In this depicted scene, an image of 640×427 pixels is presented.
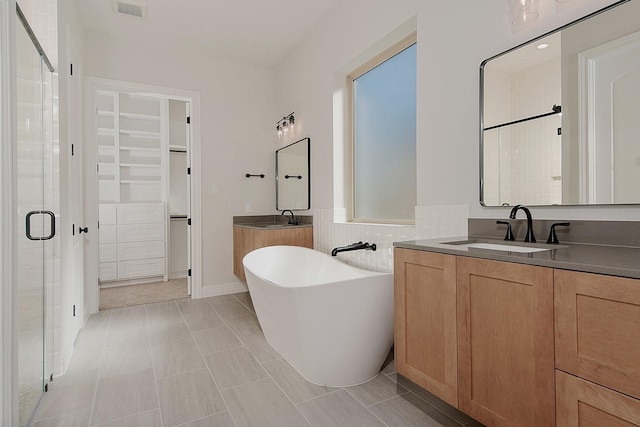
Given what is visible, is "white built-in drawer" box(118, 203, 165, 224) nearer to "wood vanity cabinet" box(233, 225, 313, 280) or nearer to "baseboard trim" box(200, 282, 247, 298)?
"baseboard trim" box(200, 282, 247, 298)

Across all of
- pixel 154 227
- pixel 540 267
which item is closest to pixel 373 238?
pixel 540 267

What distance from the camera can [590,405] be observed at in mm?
963

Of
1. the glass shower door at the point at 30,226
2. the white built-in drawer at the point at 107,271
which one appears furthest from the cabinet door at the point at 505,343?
the white built-in drawer at the point at 107,271

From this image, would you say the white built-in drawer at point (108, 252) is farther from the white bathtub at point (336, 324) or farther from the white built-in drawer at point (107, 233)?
the white bathtub at point (336, 324)

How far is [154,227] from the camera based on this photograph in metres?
4.81

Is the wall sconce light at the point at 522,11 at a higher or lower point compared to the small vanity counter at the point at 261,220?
higher

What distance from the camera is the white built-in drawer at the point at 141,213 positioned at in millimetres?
4617

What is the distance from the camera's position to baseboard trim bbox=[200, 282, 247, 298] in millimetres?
3980

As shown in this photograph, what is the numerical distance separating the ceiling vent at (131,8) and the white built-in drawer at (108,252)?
2.90m

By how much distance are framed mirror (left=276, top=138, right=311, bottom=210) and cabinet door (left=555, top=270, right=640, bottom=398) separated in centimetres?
280

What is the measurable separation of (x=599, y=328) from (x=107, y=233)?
5.15 metres

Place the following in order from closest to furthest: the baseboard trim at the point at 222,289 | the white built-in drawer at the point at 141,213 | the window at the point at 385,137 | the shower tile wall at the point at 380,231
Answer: the shower tile wall at the point at 380,231 < the window at the point at 385,137 < the baseboard trim at the point at 222,289 < the white built-in drawer at the point at 141,213

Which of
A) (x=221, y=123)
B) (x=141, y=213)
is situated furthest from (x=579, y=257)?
(x=141, y=213)

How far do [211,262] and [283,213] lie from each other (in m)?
1.05
